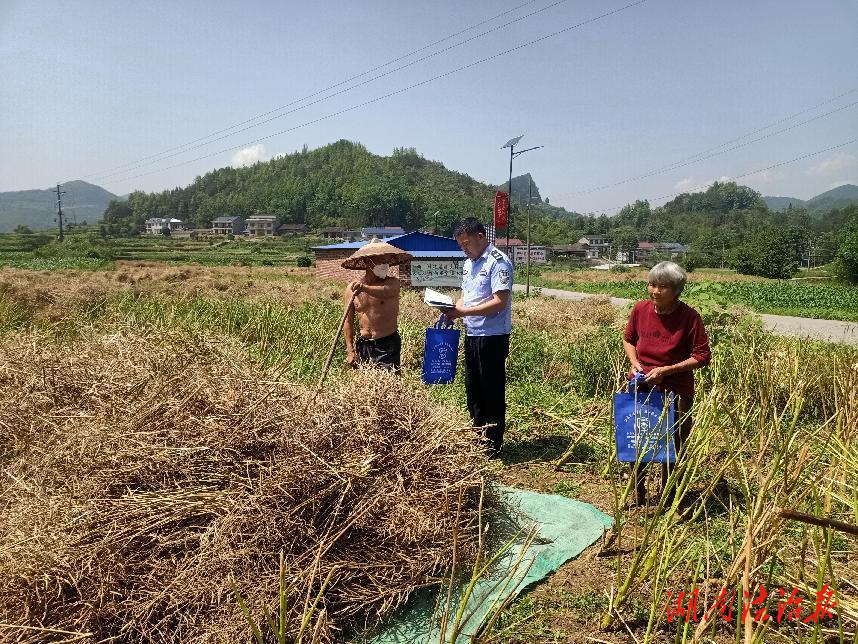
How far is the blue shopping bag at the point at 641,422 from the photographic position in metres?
3.01

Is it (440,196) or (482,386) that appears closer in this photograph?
(482,386)

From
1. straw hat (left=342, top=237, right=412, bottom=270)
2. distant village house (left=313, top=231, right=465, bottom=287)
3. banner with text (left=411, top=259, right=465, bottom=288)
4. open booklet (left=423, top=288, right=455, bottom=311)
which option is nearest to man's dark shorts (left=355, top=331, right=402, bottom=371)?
open booklet (left=423, top=288, right=455, bottom=311)

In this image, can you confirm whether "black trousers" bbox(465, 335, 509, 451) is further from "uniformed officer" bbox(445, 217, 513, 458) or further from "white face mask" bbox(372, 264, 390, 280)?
"white face mask" bbox(372, 264, 390, 280)

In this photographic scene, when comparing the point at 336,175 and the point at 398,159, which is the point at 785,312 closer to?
the point at 336,175

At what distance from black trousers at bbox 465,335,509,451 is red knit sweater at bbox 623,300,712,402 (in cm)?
95

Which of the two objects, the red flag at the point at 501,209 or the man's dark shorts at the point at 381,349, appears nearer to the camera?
the man's dark shorts at the point at 381,349

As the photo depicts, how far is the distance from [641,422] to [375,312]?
193 centimetres

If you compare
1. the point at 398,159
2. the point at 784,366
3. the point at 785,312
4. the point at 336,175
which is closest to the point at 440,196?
the point at 336,175

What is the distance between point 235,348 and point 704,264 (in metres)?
69.3

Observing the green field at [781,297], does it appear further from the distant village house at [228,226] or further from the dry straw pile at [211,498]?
the distant village house at [228,226]

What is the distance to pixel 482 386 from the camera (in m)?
3.87

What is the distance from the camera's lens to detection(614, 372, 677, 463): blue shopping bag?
3.01m

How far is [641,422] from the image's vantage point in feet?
10.1

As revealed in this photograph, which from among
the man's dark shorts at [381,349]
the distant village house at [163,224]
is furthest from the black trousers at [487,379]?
the distant village house at [163,224]
